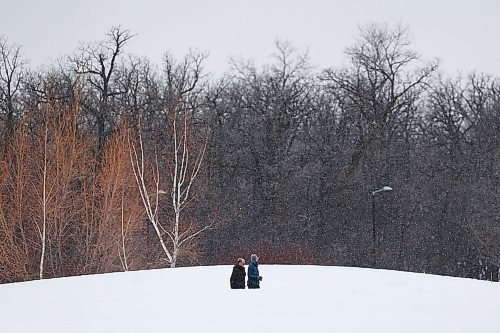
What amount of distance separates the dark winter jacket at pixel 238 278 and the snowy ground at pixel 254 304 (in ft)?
1.29

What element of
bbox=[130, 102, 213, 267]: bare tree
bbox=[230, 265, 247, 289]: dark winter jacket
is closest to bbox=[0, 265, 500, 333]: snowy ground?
bbox=[230, 265, 247, 289]: dark winter jacket

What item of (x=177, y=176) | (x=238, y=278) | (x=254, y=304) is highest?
(x=177, y=176)

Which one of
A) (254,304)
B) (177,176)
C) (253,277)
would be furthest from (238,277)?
(177,176)

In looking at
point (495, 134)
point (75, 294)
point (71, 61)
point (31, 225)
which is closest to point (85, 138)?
point (31, 225)

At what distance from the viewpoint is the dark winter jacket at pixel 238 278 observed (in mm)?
19625

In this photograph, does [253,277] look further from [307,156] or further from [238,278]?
[307,156]

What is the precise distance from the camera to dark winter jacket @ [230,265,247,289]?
19625 mm

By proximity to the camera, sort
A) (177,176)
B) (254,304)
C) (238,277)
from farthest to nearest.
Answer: (177,176), (238,277), (254,304)

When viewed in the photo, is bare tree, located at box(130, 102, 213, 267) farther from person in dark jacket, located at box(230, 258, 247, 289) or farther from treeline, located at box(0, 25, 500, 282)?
person in dark jacket, located at box(230, 258, 247, 289)

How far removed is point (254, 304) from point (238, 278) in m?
2.83

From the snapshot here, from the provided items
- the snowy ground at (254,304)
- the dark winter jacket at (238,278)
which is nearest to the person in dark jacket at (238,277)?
the dark winter jacket at (238,278)

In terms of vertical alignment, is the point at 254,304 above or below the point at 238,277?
below

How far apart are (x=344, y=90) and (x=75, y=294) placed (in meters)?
32.0

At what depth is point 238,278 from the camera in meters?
19.6
